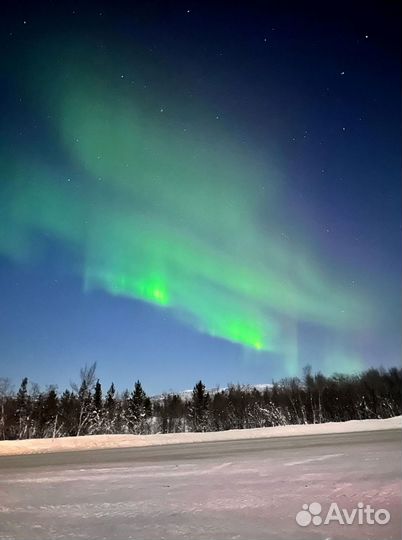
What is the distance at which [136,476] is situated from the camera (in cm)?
919

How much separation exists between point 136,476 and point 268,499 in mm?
4418

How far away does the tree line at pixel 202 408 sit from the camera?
6338cm

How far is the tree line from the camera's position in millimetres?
63375

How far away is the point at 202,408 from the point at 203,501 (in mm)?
91676

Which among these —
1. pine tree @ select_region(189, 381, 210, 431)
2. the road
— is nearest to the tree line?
pine tree @ select_region(189, 381, 210, 431)

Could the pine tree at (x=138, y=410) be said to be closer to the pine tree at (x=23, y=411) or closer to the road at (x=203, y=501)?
the pine tree at (x=23, y=411)

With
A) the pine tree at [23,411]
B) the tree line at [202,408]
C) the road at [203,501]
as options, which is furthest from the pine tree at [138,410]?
the road at [203,501]

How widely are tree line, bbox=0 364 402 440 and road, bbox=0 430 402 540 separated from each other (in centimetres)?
5196

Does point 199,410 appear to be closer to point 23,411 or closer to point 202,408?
point 202,408

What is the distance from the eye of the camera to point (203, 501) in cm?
599

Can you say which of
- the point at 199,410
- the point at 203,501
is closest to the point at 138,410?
the point at 199,410

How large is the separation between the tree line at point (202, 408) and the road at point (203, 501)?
52.0 metres

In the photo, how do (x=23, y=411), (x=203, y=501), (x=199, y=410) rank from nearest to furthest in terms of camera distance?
(x=203, y=501) → (x=23, y=411) → (x=199, y=410)

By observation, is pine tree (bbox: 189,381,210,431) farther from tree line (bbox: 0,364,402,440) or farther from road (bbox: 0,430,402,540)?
road (bbox: 0,430,402,540)
